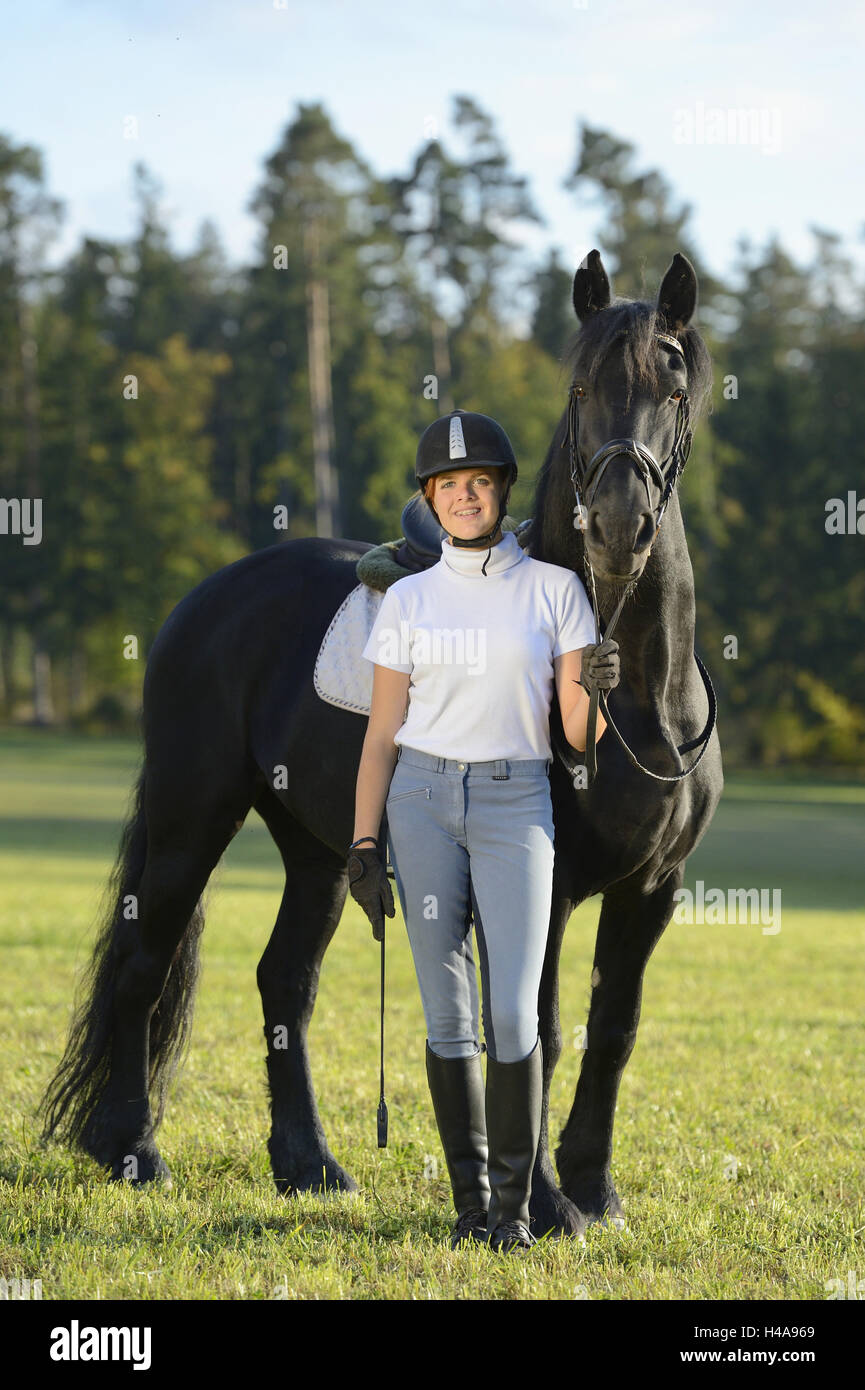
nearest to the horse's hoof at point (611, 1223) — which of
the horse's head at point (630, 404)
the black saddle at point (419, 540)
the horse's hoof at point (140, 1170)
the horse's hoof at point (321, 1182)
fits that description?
the horse's hoof at point (321, 1182)

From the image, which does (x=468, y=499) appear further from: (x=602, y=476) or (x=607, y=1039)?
(x=607, y=1039)

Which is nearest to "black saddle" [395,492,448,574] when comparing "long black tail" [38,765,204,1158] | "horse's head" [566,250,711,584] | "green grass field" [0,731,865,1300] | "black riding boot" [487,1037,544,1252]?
"horse's head" [566,250,711,584]

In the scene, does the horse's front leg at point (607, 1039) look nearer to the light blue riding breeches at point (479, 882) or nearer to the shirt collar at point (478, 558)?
the light blue riding breeches at point (479, 882)

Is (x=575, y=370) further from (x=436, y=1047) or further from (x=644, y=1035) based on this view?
(x=644, y=1035)

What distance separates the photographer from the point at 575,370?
378 cm

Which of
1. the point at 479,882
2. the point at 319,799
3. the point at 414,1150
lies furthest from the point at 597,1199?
the point at 319,799

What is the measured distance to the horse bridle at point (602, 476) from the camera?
3.50 metres

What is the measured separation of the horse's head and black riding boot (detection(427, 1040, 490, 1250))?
143 centimetres

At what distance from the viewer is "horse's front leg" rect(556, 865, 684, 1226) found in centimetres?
436

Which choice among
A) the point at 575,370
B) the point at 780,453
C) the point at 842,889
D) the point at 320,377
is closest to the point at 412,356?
the point at 320,377

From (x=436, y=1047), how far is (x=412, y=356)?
4618 cm

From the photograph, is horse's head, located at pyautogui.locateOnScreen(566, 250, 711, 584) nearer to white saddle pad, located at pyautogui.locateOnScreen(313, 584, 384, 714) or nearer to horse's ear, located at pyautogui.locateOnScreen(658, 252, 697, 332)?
horse's ear, located at pyautogui.locateOnScreen(658, 252, 697, 332)

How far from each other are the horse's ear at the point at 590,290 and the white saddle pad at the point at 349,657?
130 centimetres

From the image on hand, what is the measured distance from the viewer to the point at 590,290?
153 inches
